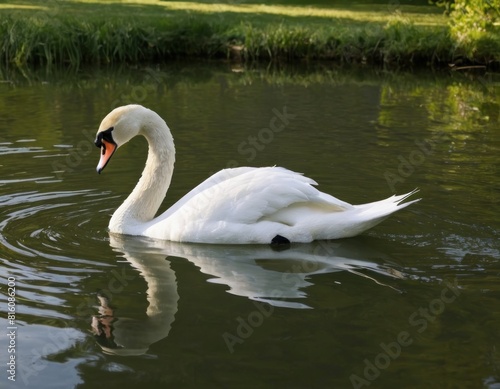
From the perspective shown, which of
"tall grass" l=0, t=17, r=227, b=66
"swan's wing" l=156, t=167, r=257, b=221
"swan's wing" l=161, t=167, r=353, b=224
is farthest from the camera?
"tall grass" l=0, t=17, r=227, b=66

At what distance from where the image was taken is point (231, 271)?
692cm

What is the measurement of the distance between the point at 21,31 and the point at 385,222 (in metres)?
12.4

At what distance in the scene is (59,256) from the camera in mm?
7160

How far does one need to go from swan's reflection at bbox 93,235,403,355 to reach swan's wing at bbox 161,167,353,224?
0.27 metres

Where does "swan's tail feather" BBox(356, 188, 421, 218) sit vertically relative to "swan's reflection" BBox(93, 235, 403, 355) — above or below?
above

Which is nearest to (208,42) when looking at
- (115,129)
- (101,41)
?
(101,41)

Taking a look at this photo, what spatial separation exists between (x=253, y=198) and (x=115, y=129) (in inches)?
51.7
